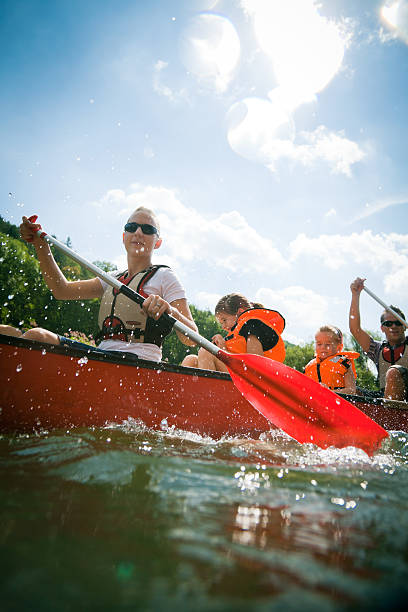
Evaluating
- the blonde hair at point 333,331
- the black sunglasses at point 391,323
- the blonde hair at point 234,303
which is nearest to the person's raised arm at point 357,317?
the black sunglasses at point 391,323

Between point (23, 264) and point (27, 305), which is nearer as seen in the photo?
point (27, 305)

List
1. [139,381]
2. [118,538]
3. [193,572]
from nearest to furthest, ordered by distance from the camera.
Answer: [193,572] → [118,538] → [139,381]

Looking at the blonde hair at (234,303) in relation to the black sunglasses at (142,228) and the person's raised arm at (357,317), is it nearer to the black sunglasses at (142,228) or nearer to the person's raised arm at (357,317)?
the black sunglasses at (142,228)

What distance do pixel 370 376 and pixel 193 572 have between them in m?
27.0

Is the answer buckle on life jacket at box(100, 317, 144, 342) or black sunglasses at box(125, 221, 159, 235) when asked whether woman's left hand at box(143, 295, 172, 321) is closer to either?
buckle on life jacket at box(100, 317, 144, 342)

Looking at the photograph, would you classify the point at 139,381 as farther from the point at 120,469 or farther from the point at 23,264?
the point at 23,264

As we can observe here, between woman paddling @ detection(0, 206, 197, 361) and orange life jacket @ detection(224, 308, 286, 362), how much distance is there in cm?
83

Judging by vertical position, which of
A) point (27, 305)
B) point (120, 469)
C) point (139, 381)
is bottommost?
point (120, 469)

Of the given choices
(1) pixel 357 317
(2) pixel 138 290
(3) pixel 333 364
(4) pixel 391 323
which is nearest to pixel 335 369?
(3) pixel 333 364

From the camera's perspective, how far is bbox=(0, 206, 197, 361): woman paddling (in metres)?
3.24

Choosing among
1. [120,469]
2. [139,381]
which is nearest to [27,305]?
[139,381]

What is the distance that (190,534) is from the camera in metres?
1.06

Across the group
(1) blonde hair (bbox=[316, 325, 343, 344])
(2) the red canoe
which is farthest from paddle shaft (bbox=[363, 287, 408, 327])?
(2) the red canoe

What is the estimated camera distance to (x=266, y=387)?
10.9 feet
